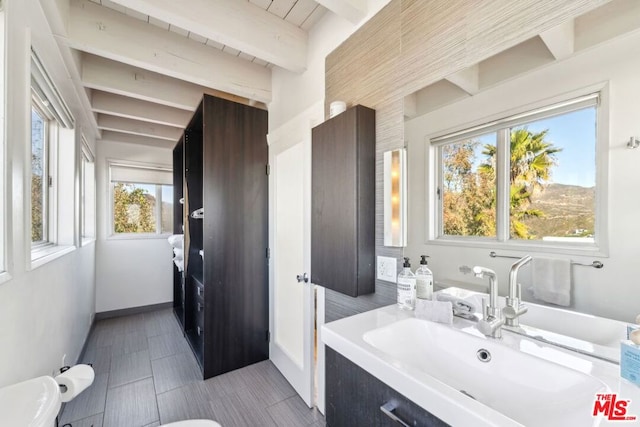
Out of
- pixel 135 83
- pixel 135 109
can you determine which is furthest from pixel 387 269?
pixel 135 109

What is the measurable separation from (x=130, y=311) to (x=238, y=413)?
2.79m

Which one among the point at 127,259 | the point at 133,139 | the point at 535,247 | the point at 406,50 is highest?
the point at 133,139

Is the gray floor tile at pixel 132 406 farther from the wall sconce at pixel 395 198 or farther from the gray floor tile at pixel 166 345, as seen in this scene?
the wall sconce at pixel 395 198

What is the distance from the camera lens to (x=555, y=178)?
799 mm

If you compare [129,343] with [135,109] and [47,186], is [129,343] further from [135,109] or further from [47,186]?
[135,109]

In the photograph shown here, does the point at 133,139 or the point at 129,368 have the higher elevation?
the point at 133,139

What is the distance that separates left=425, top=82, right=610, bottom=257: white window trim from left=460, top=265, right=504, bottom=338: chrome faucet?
0.09 m

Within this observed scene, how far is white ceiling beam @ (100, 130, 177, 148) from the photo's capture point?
3.60 m

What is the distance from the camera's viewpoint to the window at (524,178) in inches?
29.4

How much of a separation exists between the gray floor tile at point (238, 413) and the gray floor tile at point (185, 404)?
A: 0.06m

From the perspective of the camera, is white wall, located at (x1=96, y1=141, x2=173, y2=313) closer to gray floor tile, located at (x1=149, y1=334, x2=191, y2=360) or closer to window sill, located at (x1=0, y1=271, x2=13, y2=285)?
gray floor tile, located at (x1=149, y1=334, x2=191, y2=360)

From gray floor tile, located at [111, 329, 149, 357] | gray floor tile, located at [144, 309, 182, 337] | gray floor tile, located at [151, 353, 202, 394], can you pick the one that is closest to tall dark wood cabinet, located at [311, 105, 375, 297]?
gray floor tile, located at [151, 353, 202, 394]

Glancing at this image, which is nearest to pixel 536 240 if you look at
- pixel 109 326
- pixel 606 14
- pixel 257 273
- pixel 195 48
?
pixel 606 14

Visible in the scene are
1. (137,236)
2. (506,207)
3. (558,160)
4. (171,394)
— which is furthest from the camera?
(137,236)
